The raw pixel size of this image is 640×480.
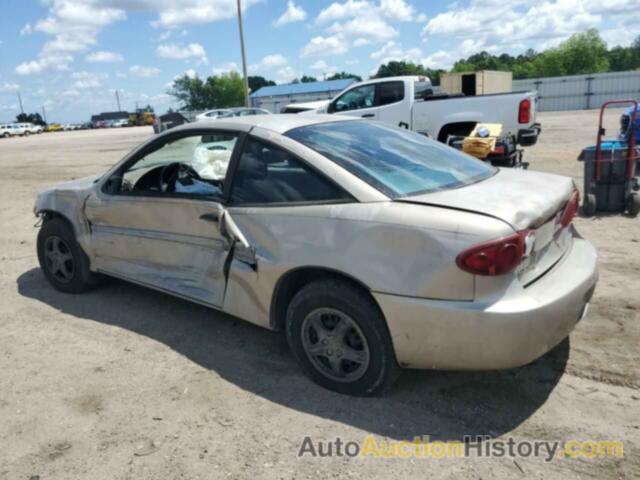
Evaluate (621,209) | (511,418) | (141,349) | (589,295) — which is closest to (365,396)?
(511,418)

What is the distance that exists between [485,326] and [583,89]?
136 feet

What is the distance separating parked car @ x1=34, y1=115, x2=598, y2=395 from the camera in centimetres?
265

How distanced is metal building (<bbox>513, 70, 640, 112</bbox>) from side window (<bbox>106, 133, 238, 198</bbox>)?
3719 centimetres

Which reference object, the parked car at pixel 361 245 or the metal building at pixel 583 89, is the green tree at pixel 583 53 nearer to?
the metal building at pixel 583 89

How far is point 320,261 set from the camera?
3020 millimetres

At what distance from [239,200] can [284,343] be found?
1157 mm

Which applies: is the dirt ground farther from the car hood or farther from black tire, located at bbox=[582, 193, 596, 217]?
black tire, located at bbox=[582, 193, 596, 217]

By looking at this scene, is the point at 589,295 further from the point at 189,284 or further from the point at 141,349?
the point at 141,349

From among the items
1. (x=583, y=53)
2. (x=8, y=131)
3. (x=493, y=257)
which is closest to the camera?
(x=493, y=257)

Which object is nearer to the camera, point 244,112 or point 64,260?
point 64,260

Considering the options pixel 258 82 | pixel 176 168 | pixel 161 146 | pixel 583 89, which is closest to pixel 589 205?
pixel 176 168

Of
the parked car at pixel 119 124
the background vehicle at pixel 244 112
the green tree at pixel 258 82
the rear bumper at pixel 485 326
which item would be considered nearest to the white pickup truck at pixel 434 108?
the background vehicle at pixel 244 112

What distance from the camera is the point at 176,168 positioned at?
449 centimetres

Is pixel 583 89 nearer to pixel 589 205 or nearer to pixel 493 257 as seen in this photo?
pixel 589 205
